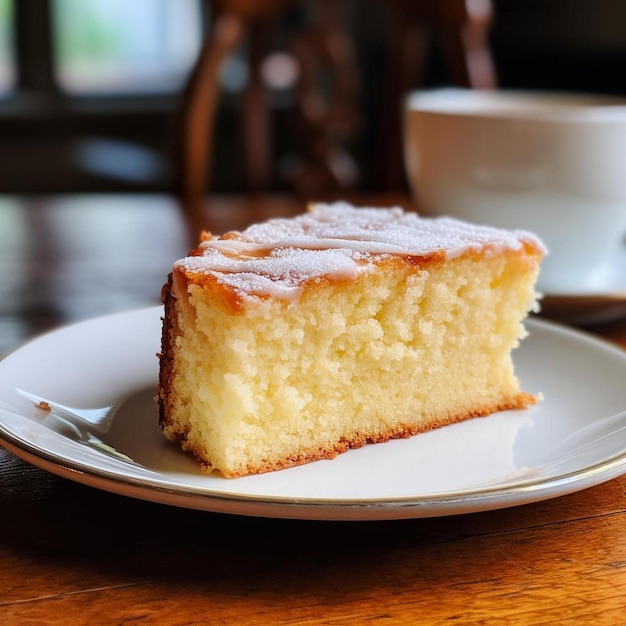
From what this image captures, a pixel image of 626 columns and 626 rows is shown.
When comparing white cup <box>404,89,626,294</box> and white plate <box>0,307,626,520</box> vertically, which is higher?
white cup <box>404,89,626,294</box>

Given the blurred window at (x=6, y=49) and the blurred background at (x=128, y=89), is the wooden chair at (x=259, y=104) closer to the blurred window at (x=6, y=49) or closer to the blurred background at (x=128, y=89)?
the blurred background at (x=128, y=89)

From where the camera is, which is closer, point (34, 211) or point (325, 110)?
point (34, 211)

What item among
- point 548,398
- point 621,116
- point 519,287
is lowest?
point 548,398

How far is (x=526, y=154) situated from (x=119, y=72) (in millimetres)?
3673

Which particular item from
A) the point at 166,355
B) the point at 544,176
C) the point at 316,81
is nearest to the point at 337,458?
the point at 166,355

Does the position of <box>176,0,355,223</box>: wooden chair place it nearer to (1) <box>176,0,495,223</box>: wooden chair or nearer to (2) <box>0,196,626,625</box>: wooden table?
(1) <box>176,0,495,223</box>: wooden chair

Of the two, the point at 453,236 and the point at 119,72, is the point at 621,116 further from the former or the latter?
the point at 119,72

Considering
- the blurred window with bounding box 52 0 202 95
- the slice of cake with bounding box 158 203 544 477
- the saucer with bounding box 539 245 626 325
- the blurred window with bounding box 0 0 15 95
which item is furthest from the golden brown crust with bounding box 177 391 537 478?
the blurred window with bounding box 0 0 15 95

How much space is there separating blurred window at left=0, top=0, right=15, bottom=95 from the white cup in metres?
3.40

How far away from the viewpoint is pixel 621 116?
1.19 meters

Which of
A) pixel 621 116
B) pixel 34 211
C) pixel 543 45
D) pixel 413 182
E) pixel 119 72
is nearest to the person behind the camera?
A: pixel 621 116

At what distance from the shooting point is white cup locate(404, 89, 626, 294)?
119cm

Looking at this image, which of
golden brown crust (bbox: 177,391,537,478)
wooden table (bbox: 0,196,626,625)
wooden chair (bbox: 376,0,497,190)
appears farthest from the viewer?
wooden chair (bbox: 376,0,497,190)

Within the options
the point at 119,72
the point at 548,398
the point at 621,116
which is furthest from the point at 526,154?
the point at 119,72
